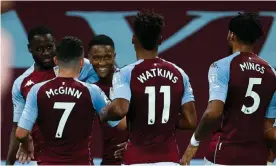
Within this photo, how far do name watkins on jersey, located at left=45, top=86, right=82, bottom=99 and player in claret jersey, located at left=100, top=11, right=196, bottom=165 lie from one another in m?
0.26

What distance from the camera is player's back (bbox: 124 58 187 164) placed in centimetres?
623

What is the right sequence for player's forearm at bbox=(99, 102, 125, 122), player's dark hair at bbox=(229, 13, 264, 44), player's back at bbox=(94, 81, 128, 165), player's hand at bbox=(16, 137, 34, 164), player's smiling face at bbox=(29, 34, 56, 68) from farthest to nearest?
player's smiling face at bbox=(29, 34, 56, 68)
player's back at bbox=(94, 81, 128, 165)
player's hand at bbox=(16, 137, 34, 164)
player's dark hair at bbox=(229, 13, 264, 44)
player's forearm at bbox=(99, 102, 125, 122)

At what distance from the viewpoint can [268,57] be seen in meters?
11.9

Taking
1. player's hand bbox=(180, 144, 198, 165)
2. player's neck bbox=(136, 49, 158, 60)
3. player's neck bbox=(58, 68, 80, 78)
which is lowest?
player's hand bbox=(180, 144, 198, 165)

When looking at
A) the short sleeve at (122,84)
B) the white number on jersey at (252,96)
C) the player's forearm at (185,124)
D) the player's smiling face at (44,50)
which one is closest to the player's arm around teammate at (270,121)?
the white number on jersey at (252,96)

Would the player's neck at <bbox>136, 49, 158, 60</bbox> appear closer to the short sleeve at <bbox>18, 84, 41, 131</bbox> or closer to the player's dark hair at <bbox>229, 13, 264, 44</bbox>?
the player's dark hair at <bbox>229, 13, 264, 44</bbox>

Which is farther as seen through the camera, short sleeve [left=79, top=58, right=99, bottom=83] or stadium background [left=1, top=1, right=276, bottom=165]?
stadium background [left=1, top=1, right=276, bottom=165]

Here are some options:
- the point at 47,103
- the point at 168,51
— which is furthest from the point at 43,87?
the point at 168,51

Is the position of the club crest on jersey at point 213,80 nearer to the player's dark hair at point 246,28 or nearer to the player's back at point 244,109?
the player's back at point 244,109

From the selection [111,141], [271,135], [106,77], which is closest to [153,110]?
[271,135]

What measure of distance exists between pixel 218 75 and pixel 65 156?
1.40m

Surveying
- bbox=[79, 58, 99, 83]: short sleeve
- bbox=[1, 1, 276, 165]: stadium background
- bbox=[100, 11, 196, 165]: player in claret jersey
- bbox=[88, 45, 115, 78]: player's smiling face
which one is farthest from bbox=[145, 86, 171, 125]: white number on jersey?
A: bbox=[1, 1, 276, 165]: stadium background

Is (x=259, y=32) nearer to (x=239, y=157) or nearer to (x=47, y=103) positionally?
(x=239, y=157)

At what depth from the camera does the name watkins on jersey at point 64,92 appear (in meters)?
6.26
